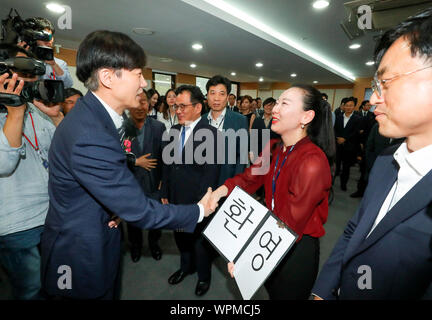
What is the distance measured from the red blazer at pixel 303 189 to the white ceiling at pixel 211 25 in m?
3.05

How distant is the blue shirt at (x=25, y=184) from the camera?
45.3 inches

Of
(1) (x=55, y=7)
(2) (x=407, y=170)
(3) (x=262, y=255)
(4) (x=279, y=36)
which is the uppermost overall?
(4) (x=279, y=36)

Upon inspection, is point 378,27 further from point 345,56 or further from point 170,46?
point 345,56

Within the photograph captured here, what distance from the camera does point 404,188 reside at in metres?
0.74

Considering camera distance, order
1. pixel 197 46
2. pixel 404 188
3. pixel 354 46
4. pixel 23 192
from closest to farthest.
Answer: pixel 404 188
pixel 23 192
pixel 197 46
pixel 354 46

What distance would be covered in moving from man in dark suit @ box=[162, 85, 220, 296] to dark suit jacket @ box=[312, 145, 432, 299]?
1.17m

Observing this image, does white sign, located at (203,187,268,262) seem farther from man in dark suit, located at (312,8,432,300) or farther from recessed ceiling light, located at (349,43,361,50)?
recessed ceiling light, located at (349,43,361,50)

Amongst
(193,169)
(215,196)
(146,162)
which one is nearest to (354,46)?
(193,169)

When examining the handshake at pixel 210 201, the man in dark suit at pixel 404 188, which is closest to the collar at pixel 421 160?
the man in dark suit at pixel 404 188

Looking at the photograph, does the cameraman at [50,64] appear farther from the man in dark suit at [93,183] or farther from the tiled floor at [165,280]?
the tiled floor at [165,280]

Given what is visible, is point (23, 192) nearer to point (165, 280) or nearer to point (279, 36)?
point (165, 280)

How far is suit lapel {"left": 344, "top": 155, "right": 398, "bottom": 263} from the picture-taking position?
0.79 m

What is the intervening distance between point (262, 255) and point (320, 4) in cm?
409

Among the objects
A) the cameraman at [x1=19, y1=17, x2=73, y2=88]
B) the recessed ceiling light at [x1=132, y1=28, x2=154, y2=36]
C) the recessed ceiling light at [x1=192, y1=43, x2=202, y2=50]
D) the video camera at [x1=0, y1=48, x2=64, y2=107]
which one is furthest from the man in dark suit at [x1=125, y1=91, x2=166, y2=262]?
the recessed ceiling light at [x1=192, y1=43, x2=202, y2=50]
